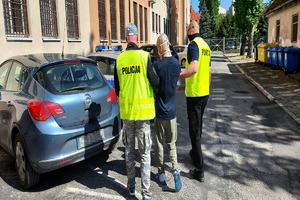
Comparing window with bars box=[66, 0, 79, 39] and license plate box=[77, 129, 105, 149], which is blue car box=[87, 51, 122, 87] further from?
window with bars box=[66, 0, 79, 39]

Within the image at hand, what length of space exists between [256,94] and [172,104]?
7.64 metres

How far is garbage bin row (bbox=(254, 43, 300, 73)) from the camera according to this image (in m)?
14.2

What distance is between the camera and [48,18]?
11.5 metres

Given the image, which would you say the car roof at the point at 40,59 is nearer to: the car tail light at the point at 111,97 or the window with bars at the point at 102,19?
the car tail light at the point at 111,97

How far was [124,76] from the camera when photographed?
3525 mm

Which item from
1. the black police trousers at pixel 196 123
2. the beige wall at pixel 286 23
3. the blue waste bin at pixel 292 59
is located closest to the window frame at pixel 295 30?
the beige wall at pixel 286 23

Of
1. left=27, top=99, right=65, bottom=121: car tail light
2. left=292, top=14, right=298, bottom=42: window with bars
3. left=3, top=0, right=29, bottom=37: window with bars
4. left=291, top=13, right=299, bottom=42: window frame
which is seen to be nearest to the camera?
left=27, top=99, right=65, bottom=121: car tail light

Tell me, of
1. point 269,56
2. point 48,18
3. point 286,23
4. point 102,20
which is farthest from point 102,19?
point 286,23

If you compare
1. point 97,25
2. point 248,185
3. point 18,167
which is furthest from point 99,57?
point 97,25

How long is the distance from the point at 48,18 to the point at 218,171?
9.66 m

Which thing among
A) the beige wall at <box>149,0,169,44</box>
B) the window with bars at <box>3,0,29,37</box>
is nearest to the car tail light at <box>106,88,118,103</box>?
the window with bars at <box>3,0,29,37</box>

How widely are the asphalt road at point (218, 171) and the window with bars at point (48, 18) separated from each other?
7144mm

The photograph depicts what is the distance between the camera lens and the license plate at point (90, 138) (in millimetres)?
3928

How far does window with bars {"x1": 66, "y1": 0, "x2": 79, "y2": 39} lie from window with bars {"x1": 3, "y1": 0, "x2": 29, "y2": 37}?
9.53ft
